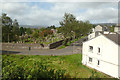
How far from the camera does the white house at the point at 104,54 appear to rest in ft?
43.8

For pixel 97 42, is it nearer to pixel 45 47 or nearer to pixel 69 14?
pixel 45 47

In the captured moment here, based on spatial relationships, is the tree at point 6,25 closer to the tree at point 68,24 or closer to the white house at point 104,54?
the tree at point 68,24

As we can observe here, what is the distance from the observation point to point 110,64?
14.0 meters

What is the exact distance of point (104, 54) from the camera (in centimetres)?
1470

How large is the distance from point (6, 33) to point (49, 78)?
2624cm

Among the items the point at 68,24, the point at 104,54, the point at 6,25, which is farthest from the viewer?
the point at 68,24

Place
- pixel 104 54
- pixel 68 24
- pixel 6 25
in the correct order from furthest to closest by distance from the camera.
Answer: pixel 68 24 → pixel 6 25 → pixel 104 54

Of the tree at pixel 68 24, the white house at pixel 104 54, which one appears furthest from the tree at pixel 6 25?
the white house at pixel 104 54

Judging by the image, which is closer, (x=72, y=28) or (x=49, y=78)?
(x=49, y=78)

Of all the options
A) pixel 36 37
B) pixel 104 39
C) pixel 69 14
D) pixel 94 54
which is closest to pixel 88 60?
pixel 94 54

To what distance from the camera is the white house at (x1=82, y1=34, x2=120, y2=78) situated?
13344mm

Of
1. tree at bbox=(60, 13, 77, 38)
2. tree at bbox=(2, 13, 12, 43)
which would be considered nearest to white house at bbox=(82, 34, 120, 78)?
tree at bbox=(60, 13, 77, 38)

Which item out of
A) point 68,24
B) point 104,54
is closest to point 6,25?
point 68,24

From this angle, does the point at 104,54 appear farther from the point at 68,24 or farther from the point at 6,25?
the point at 6,25
